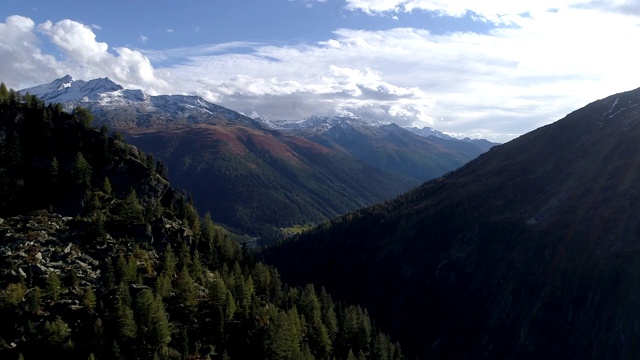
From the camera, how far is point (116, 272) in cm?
9700

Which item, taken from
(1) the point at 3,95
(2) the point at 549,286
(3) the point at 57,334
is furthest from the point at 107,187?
→ (2) the point at 549,286

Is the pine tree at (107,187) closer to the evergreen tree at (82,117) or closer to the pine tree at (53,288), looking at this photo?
the evergreen tree at (82,117)

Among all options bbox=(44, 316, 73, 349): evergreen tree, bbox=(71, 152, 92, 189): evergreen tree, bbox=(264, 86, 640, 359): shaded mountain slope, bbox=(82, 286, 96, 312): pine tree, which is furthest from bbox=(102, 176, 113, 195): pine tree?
bbox=(264, 86, 640, 359): shaded mountain slope

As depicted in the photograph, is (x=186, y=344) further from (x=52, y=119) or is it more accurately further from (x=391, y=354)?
(x=52, y=119)

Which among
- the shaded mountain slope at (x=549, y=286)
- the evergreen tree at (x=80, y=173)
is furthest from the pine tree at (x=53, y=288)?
the shaded mountain slope at (x=549, y=286)

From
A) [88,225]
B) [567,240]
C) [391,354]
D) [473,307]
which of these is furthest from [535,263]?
[88,225]

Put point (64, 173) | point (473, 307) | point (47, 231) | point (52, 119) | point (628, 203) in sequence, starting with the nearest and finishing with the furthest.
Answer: point (47, 231) < point (64, 173) < point (52, 119) < point (628, 203) < point (473, 307)

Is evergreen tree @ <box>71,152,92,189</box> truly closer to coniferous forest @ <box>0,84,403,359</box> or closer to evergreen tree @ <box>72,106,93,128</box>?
coniferous forest @ <box>0,84,403,359</box>

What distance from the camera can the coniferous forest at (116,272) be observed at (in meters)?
84.6

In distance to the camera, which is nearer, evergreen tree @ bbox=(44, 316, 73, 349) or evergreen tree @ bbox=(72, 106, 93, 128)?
evergreen tree @ bbox=(44, 316, 73, 349)

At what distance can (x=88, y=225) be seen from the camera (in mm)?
106250

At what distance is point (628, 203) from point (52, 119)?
180405mm

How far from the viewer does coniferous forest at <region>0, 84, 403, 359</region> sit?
84.6 metres

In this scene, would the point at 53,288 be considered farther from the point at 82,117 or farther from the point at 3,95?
the point at 3,95
